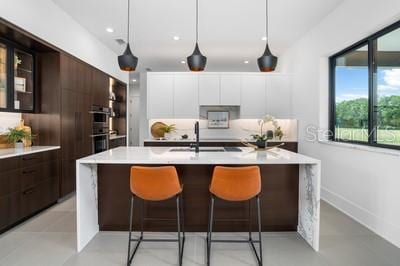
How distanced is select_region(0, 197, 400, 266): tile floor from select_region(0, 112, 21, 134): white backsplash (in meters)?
1.42

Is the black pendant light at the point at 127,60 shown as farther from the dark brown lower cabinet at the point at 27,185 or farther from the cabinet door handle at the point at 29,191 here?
the cabinet door handle at the point at 29,191

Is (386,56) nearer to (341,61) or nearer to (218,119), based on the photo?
(341,61)

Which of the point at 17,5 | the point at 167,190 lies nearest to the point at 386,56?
the point at 167,190

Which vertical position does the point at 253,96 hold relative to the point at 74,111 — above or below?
above

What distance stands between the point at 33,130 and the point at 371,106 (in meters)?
4.92

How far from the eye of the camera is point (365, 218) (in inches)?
123

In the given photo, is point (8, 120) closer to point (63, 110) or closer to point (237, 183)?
point (63, 110)

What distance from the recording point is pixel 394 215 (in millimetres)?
2691

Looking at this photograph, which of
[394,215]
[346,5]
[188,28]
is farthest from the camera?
[188,28]

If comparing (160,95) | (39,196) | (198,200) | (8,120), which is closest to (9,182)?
(39,196)

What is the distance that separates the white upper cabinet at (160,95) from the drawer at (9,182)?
321cm

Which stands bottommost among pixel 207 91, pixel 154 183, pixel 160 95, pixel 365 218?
pixel 365 218

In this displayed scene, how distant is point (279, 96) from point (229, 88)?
3.90 ft

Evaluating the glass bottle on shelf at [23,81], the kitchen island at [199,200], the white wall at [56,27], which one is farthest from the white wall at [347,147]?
the glass bottle on shelf at [23,81]
